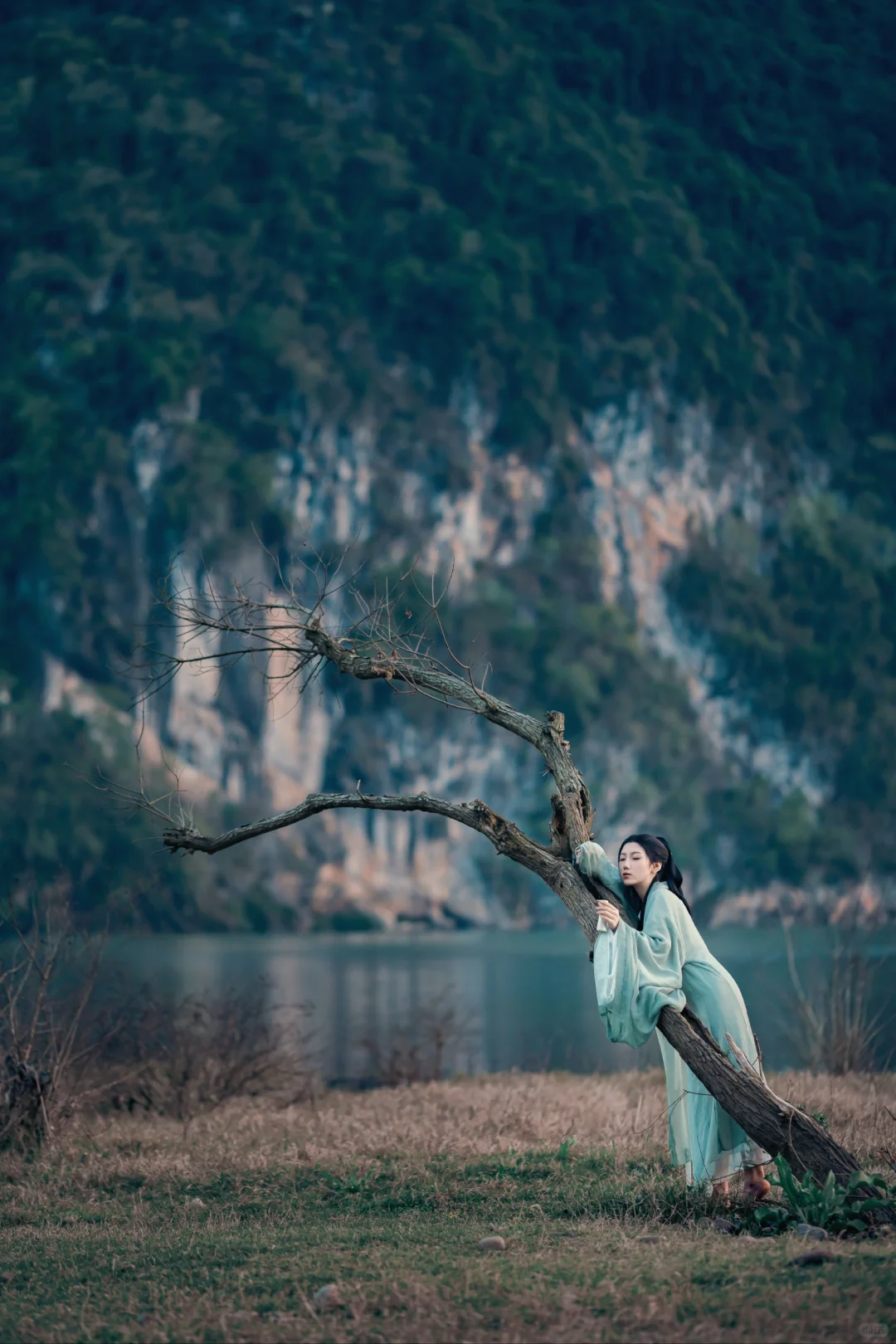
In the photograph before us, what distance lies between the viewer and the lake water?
78.0 feet

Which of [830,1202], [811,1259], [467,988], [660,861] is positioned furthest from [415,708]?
[811,1259]

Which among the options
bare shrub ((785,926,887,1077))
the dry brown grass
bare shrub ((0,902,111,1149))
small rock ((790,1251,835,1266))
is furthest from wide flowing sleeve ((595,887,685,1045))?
bare shrub ((785,926,887,1077))

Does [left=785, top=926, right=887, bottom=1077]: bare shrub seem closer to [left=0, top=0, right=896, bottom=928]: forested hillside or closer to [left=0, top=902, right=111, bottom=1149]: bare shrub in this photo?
[left=0, top=902, right=111, bottom=1149]: bare shrub

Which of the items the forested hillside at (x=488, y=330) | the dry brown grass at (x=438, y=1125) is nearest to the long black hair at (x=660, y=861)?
the dry brown grass at (x=438, y=1125)

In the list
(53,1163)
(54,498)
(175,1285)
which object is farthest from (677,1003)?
(54,498)

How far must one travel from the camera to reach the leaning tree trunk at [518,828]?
285 inches

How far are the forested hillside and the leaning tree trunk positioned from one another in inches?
3921

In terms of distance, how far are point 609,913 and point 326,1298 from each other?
265 centimetres

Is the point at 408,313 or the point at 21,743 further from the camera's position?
the point at 408,313

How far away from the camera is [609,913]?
24.9ft

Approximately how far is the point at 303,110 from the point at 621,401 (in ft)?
177

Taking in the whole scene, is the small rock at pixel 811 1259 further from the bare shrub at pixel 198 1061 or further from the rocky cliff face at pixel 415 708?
the rocky cliff face at pixel 415 708

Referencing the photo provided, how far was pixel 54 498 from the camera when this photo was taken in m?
131

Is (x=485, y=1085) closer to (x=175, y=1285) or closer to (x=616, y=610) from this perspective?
(x=175, y=1285)
